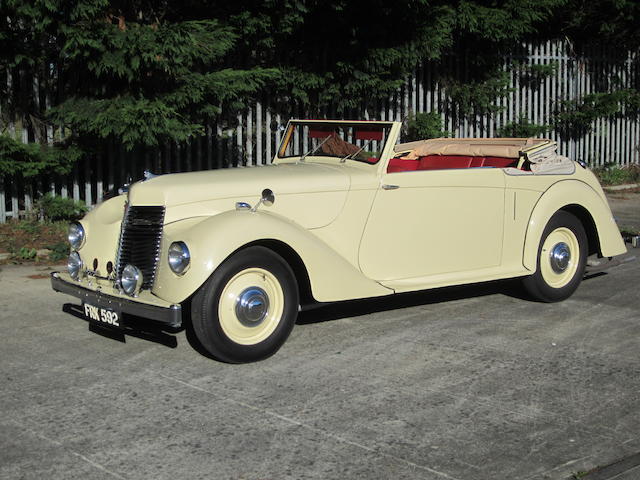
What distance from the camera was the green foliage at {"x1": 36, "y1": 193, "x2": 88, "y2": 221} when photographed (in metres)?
10.1

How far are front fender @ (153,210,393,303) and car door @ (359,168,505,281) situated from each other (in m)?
0.31

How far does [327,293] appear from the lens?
5.89 meters

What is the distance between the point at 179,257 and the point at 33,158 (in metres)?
5.20

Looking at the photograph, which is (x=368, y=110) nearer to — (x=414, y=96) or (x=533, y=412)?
(x=414, y=96)

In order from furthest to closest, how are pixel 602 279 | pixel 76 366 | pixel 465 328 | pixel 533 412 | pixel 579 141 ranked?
pixel 579 141 < pixel 602 279 < pixel 465 328 < pixel 76 366 < pixel 533 412


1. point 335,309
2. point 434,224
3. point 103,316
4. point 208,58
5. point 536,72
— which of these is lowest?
point 335,309

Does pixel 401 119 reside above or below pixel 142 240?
above

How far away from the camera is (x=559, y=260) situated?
24.1 ft

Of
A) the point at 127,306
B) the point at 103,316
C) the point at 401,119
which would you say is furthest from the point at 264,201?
the point at 401,119

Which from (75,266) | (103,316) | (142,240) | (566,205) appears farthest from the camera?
(566,205)

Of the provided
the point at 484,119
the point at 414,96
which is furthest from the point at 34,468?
the point at 484,119

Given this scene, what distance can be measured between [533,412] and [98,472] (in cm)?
225

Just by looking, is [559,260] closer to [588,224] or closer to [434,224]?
[588,224]

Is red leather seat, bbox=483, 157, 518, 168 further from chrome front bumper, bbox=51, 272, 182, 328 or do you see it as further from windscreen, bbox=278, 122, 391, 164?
chrome front bumper, bbox=51, 272, 182, 328
